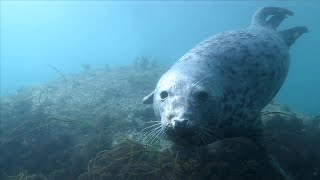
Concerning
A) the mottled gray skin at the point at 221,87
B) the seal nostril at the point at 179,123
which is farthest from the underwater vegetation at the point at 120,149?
the seal nostril at the point at 179,123

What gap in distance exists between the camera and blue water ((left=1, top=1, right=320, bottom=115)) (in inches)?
2068

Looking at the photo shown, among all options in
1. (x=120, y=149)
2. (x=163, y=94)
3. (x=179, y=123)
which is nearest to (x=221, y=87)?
(x=163, y=94)

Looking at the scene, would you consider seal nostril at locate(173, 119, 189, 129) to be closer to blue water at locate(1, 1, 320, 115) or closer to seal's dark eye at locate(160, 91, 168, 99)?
seal's dark eye at locate(160, 91, 168, 99)

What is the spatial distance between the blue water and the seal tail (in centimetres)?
2358

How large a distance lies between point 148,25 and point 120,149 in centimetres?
11950

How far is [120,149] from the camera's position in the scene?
6.47 meters

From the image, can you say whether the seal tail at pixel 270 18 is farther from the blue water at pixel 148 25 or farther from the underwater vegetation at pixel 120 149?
the blue water at pixel 148 25

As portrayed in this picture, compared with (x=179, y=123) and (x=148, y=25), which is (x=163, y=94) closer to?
(x=179, y=123)

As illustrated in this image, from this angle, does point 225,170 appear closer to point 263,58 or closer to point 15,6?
point 263,58

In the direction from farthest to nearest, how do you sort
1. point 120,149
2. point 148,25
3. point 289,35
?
1. point 148,25
2. point 289,35
3. point 120,149

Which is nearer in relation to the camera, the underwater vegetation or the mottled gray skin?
the mottled gray skin

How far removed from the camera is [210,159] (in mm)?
5621

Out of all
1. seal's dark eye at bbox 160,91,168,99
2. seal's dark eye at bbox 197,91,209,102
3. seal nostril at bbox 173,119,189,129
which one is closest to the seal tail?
seal's dark eye at bbox 197,91,209,102

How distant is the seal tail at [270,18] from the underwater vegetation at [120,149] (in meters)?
2.08
